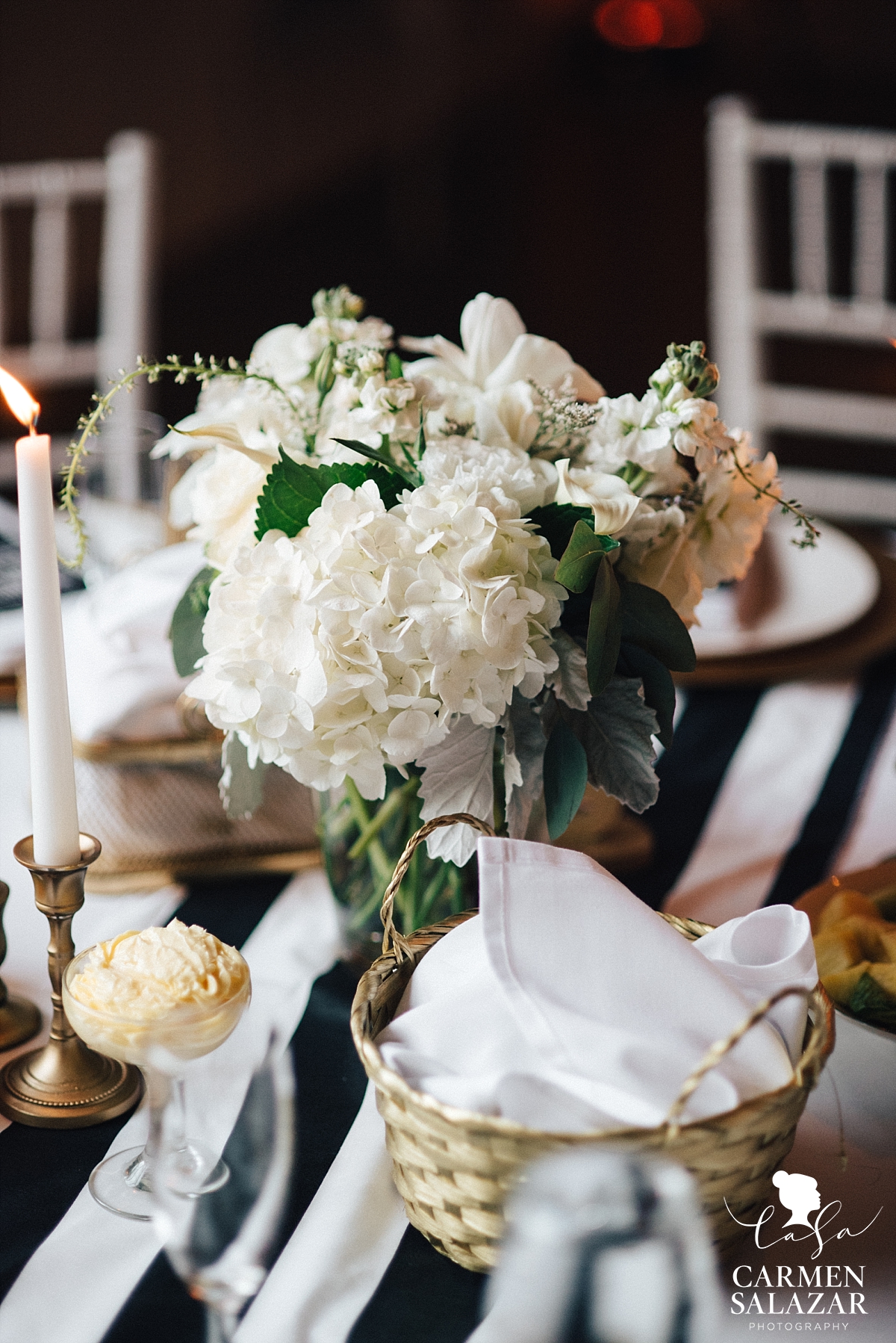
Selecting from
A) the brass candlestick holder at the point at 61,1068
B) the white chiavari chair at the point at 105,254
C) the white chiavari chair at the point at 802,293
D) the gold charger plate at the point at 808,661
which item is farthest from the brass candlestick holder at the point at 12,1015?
the white chiavari chair at the point at 802,293

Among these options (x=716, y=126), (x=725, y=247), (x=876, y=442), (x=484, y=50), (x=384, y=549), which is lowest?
(x=876, y=442)

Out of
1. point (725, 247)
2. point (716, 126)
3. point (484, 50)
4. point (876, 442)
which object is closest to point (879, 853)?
point (725, 247)

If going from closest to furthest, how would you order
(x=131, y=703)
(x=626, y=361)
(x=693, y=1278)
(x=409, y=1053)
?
1. (x=693, y=1278)
2. (x=409, y=1053)
3. (x=131, y=703)
4. (x=626, y=361)

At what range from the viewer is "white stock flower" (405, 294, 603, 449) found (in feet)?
2.52

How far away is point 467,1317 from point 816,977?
0.23 meters

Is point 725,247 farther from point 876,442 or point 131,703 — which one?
point 876,442

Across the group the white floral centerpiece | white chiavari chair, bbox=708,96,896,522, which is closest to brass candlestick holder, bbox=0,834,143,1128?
the white floral centerpiece

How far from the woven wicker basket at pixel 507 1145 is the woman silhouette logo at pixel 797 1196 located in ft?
0.12

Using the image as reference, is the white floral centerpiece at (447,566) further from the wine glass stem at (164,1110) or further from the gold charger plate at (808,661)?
the gold charger plate at (808,661)

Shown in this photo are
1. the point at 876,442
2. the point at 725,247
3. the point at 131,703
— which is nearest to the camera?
the point at 131,703

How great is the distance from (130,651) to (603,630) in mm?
444

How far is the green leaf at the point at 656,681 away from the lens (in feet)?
2.43

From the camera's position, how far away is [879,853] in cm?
102

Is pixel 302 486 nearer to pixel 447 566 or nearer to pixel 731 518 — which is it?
pixel 447 566
